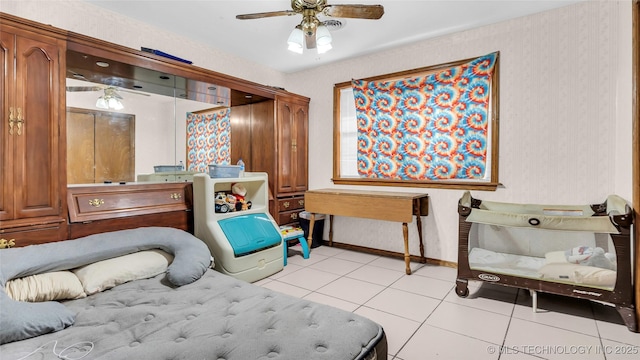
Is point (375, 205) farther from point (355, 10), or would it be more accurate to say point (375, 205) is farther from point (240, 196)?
point (355, 10)

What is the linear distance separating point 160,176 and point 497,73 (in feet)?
11.6

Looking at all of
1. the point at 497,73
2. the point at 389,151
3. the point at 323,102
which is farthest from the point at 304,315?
the point at 323,102

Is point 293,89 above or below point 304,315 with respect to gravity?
above

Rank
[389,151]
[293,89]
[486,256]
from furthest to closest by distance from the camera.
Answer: [293,89] → [389,151] → [486,256]

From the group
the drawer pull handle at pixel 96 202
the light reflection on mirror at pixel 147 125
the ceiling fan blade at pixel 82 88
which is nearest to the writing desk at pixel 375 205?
the light reflection on mirror at pixel 147 125

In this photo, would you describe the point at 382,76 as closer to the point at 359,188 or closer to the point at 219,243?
the point at 359,188

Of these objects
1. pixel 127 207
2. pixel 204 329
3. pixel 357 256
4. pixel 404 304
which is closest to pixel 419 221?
pixel 357 256

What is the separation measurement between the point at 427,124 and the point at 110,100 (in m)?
3.21

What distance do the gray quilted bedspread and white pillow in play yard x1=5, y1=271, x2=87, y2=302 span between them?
0.24 feet

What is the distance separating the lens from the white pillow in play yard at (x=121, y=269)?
1.93 meters

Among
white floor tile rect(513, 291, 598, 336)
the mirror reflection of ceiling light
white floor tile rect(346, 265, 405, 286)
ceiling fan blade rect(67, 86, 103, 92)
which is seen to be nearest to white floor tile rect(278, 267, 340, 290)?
white floor tile rect(346, 265, 405, 286)

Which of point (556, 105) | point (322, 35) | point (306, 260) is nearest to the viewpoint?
point (322, 35)

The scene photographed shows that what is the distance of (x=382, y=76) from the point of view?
384cm

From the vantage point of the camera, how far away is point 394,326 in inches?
84.2
